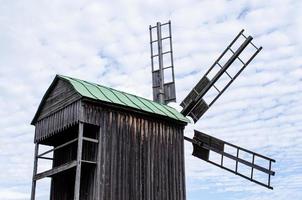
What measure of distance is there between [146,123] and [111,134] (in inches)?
71.3

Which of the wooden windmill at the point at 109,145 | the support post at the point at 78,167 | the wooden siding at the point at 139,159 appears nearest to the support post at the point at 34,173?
the wooden windmill at the point at 109,145

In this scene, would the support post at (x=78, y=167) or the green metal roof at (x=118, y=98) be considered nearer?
the support post at (x=78, y=167)

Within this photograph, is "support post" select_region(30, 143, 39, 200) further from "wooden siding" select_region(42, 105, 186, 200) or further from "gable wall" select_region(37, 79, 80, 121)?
"gable wall" select_region(37, 79, 80, 121)

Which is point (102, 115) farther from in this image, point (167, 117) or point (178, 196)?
point (178, 196)

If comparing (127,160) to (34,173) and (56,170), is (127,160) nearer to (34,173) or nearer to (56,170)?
(56,170)

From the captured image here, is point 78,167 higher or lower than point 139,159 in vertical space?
lower

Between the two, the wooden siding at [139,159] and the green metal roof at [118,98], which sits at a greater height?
the green metal roof at [118,98]

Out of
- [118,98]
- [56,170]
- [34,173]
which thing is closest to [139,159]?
[118,98]

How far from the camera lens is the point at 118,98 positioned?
18422 mm

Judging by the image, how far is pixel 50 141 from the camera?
64.6ft

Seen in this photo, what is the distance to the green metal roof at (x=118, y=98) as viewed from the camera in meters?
17.5

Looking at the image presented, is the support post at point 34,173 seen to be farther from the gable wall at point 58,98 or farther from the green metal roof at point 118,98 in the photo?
the green metal roof at point 118,98

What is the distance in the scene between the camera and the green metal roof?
1748 cm

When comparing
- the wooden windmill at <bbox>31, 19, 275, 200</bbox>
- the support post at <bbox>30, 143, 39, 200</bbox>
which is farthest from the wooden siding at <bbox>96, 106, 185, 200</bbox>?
the support post at <bbox>30, 143, 39, 200</bbox>
